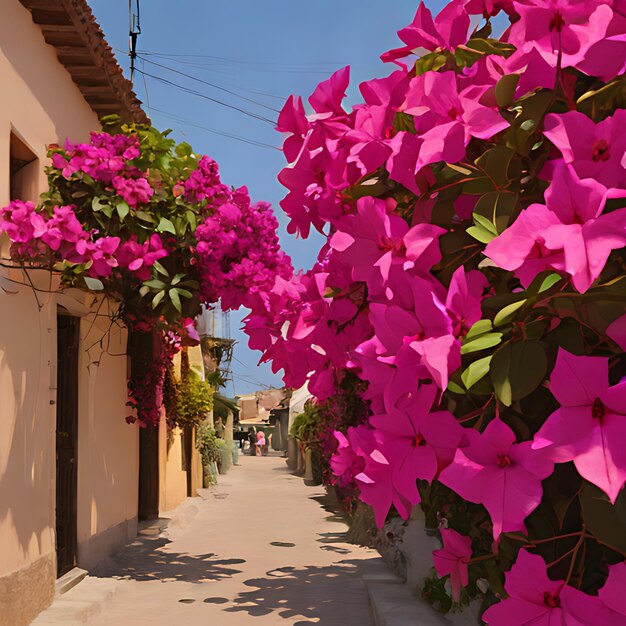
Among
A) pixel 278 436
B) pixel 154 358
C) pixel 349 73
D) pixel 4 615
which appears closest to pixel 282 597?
pixel 4 615

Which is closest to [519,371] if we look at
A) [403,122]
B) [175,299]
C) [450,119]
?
[450,119]

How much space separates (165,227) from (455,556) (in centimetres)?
694

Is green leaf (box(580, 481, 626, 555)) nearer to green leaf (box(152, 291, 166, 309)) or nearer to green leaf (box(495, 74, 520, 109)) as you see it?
green leaf (box(495, 74, 520, 109))

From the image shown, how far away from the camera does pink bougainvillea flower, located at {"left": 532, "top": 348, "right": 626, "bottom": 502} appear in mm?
880

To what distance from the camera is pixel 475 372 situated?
102 centimetres

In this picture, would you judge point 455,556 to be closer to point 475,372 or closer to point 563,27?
point 475,372

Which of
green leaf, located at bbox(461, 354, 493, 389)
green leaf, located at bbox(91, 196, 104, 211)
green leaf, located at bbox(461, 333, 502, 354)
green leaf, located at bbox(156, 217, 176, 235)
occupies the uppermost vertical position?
green leaf, located at bbox(91, 196, 104, 211)

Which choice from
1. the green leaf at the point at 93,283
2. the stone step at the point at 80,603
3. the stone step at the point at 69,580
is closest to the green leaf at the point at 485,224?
the stone step at the point at 80,603

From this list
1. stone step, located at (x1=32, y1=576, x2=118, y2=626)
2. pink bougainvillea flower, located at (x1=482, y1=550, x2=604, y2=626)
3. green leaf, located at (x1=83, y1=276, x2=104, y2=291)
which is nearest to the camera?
pink bougainvillea flower, located at (x1=482, y1=550, x2=604, y2=626)

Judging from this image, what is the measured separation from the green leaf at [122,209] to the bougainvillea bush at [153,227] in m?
0.01

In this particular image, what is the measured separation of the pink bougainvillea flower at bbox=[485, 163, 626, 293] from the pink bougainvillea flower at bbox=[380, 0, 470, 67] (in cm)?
49

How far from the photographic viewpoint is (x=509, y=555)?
1107mm

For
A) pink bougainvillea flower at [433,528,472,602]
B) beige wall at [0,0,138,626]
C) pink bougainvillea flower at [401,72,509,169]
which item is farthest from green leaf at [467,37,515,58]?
beige wall at [0,0,138,626]

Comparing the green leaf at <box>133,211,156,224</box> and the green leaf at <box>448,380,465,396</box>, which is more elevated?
the green leaf at <box>133,211,156,224</box>
